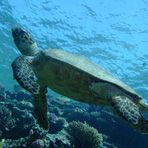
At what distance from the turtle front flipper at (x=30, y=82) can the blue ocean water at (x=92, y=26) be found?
16141 mm

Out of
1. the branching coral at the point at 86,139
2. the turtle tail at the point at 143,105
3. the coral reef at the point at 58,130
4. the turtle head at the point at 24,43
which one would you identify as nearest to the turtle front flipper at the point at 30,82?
the turtle head at the point at 24,43

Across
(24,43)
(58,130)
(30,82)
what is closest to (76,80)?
(30,82)

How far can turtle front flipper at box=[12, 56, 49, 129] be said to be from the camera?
466 cm

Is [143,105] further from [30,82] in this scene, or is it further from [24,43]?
[24,43]

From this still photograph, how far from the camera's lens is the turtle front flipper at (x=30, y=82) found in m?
4.66

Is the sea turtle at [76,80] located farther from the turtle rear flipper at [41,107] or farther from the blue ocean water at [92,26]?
the blue ocean water at [92,26]

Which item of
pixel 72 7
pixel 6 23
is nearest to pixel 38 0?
pixel 72 7

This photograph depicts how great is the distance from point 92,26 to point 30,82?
20002 mm

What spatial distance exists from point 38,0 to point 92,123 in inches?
528

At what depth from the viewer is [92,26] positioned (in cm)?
2397

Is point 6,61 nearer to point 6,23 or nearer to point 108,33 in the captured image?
point 6,23

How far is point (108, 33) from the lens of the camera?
2420 centimetres

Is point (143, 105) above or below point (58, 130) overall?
above

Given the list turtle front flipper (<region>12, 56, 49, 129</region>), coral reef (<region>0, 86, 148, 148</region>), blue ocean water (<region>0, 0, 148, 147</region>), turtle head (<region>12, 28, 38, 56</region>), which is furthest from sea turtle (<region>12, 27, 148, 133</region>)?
blue ocean water (<region>0, 0, 148, 147</region>)
